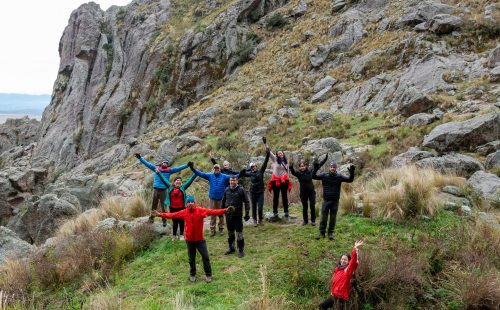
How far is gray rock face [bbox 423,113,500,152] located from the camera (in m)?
13.5

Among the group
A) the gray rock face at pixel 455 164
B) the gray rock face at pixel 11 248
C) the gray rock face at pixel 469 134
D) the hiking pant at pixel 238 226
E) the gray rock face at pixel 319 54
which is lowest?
the gray rock face at pixel 11 248

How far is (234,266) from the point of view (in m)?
8.26

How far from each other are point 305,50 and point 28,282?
94.2 feet

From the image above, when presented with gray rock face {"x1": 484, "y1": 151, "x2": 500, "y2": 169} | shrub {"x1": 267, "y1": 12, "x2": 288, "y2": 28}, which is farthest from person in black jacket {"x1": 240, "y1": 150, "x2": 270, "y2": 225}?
shrub {"x1": 267, "y1": 12, "x2": 288, "y2": 28}

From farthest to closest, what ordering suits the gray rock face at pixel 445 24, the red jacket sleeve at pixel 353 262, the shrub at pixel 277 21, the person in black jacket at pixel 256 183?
the shrub at pixel 277 21 → the gray rock face at pixel 445 24 → the person in black jacket at pixel 256 183 → the red jacket sleeve at pixel 353 262

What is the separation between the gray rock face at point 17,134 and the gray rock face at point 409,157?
185 feet

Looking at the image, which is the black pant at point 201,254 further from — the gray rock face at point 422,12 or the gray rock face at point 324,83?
the gray rock face at point 422,12

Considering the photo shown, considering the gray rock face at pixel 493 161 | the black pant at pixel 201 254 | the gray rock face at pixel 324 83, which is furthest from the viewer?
the gray rock face at pixel 324 83

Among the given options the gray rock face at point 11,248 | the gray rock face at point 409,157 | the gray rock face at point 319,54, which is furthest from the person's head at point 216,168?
the gray rock face at point 319,54

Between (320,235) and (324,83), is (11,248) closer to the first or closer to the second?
(320,235)

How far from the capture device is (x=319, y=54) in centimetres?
3142

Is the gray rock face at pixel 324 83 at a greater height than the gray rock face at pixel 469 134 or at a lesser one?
greater

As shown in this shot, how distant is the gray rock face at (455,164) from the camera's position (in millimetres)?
11852

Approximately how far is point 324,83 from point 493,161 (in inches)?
672
